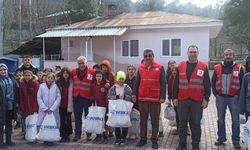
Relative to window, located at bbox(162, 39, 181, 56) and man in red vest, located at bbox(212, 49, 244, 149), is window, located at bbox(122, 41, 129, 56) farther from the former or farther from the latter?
man in red vest, located at bbox(212, 49, 244, 149)

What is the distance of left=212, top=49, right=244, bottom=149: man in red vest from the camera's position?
6.97 meters

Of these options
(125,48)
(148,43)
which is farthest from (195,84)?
(125,48)

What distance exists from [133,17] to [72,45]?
16.5 ft

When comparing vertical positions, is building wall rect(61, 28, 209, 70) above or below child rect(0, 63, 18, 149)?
above

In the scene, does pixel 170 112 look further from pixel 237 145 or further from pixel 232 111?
pixel 237 145

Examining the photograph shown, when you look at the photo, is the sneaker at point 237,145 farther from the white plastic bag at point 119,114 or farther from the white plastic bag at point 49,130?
the white plastic bag at point 49,130

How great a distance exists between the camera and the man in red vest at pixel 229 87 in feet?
22.9

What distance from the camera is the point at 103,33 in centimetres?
2234

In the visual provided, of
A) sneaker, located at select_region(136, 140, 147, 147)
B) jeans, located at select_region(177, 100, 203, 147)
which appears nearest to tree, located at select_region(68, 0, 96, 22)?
sneaker, located at select_region(136, 140, 147, 147)

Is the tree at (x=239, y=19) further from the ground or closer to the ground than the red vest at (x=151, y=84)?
further from the ground

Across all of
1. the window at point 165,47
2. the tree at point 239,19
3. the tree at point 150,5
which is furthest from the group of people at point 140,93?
the tree at point 150,5

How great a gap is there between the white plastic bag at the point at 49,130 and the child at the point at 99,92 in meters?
0.89

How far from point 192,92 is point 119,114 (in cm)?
158

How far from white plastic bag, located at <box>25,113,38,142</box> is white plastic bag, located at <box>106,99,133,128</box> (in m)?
1.55
